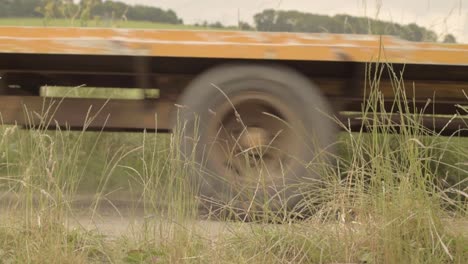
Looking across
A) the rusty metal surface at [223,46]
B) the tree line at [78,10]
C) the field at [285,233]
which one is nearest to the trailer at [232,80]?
the rusty metal surface at [223,46]

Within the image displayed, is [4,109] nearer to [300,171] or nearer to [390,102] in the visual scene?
[300,171]

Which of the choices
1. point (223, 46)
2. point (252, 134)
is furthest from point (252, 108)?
point (223, 46)

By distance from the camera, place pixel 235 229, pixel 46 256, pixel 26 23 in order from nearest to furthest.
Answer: pixel 46 256 < pixel 235 229 < pixel 26 23

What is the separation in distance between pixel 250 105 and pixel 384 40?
3.32 ft

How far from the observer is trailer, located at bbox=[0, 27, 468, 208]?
5031mm

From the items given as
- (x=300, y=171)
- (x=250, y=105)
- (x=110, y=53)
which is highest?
A: (x=110, y=53)

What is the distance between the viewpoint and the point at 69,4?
9.34m

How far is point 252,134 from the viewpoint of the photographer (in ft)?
18.0

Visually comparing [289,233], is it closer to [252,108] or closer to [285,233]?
[285,233]

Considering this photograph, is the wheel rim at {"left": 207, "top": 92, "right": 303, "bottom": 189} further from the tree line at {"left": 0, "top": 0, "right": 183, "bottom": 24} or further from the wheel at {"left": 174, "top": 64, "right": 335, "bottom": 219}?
the tree line at {"left": 0, "top": 0, "right": 183, "bottom": 24}

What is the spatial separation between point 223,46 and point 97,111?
50.9 inches

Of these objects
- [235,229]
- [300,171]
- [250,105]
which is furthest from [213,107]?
[235,229]

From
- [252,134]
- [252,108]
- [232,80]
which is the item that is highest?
[232,80]

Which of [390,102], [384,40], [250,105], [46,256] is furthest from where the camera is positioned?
[390,102]
